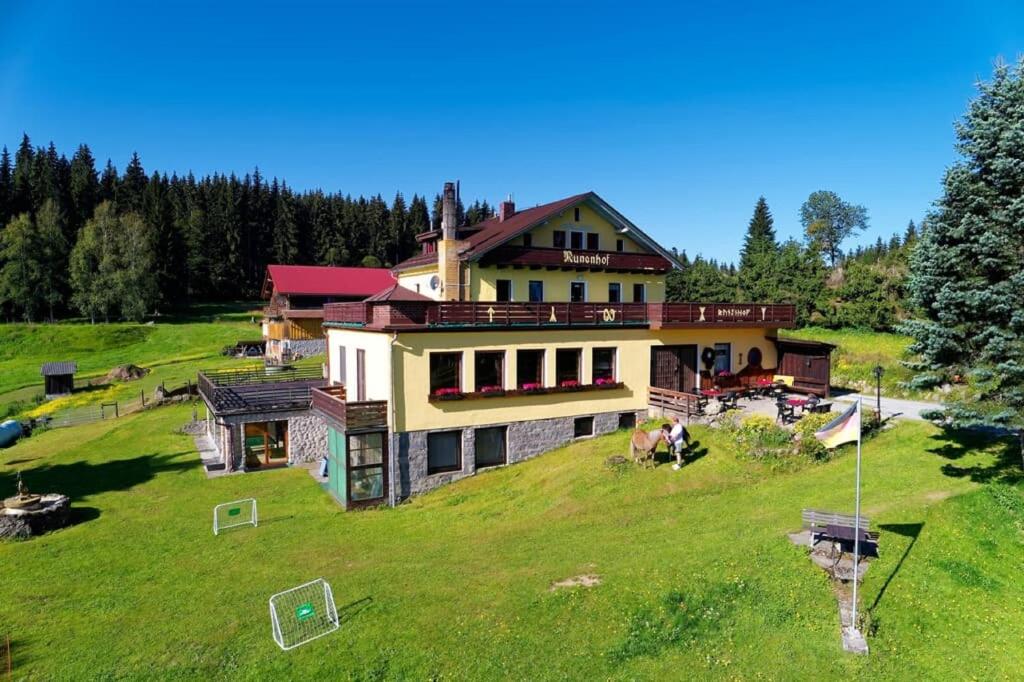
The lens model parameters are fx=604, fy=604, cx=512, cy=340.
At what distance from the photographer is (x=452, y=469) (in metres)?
24.0

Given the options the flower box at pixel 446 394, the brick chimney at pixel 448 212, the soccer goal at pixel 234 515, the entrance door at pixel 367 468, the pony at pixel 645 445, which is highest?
the brick chimney at pixel 448 212

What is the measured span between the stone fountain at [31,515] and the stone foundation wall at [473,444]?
11.8m

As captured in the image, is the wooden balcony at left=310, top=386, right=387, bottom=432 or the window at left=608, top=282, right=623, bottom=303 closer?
the wooden balcony at left=310, top=386, right=387, bottom=432

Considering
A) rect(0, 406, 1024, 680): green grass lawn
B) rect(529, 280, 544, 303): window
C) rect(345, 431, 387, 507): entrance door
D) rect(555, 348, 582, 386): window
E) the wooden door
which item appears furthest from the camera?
rect(529, 280, 544, 303): window

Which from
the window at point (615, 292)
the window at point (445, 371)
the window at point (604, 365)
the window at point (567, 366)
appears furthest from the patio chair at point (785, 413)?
the window at point (615, 292)

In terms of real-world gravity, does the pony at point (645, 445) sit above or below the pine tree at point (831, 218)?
below

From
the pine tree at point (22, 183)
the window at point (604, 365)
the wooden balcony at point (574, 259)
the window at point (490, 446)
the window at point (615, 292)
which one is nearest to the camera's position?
the window at point (490, 446)

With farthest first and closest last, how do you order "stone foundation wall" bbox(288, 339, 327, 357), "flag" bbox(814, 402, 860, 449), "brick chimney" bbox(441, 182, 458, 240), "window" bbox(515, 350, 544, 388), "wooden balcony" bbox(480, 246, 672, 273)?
"stone foundation wall" bbox(288, 339, 327, 357), "wooden balcony" bbox(480, 246, 672, 273), "brick chimney" bbox(441, 182, 458, 240), "window" bbox(515, 350, 544, 388), "flag" bbox(814, 402, 860, 449)

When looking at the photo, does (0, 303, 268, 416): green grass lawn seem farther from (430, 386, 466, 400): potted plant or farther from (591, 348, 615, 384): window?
(591, 348, 615, 384): window

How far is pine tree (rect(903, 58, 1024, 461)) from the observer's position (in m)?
14.1

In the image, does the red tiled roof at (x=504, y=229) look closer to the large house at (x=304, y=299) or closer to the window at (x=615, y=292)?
the window at (x=615, y=292)

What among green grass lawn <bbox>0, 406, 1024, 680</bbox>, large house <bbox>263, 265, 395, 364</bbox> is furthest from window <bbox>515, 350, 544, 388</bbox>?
large house <bbox>263, 265, 395, 364</bbox>

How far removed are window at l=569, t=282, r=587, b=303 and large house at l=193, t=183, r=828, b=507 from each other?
76 millimetres

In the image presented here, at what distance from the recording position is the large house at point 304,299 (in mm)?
53562
